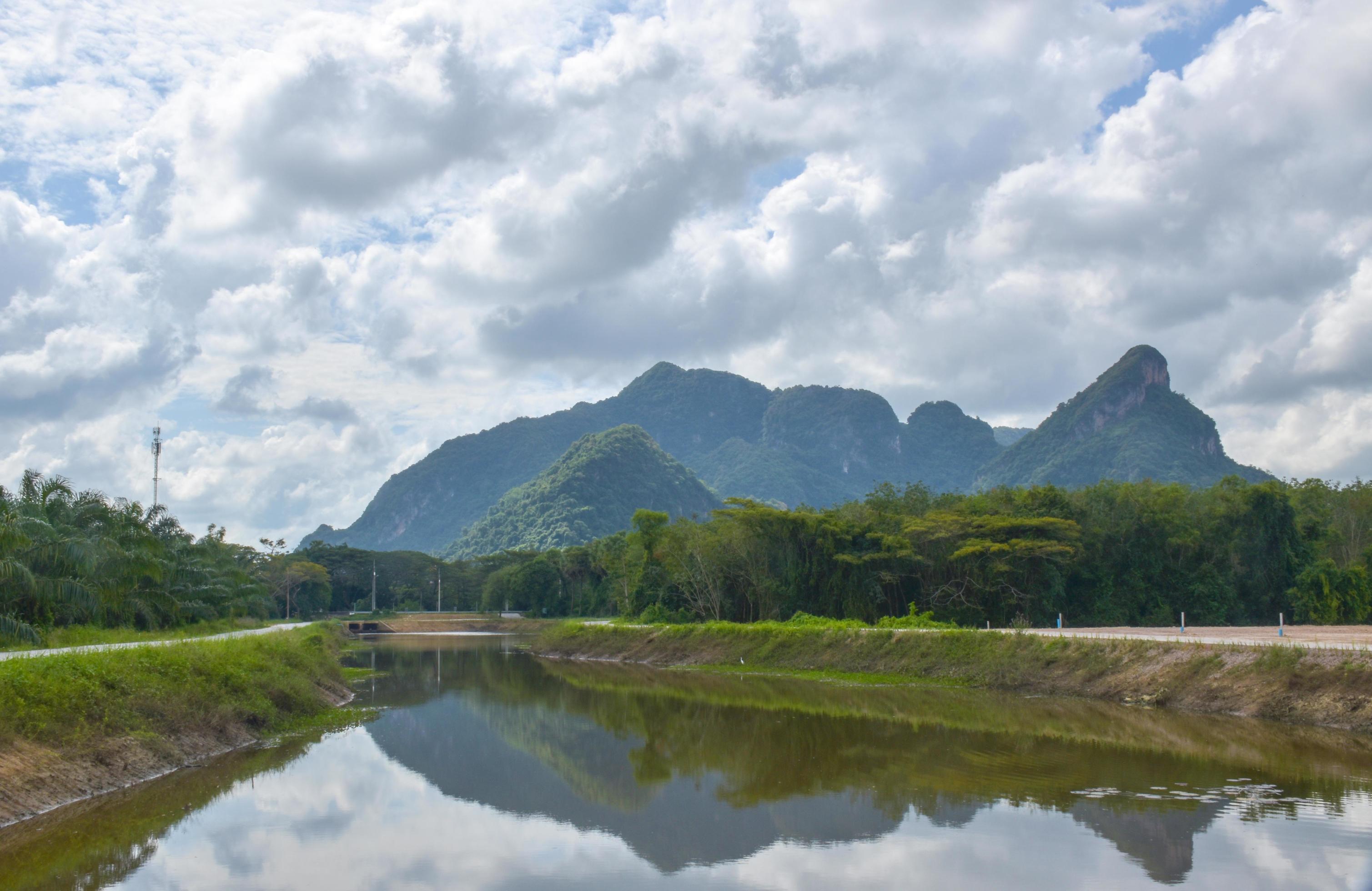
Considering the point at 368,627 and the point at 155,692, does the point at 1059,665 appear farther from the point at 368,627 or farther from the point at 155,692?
the point at 368,627

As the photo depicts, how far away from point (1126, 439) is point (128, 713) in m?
143

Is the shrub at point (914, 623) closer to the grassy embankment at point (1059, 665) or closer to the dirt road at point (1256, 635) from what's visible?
the grassy embankment at point (1059, 665)

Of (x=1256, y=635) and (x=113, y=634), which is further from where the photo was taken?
(x=1256, y=635)

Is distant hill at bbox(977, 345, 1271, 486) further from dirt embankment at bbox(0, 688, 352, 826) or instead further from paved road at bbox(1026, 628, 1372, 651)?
dirt embankment at bbox(0, 688, 352, 826)

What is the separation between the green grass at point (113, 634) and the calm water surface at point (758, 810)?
6967 mm

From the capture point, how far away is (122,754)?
578 inches

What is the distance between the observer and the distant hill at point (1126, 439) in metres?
131

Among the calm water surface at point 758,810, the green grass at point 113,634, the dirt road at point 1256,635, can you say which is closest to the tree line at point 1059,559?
the dirt road at point 1256,635

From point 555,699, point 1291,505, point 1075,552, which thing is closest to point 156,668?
point 555,699

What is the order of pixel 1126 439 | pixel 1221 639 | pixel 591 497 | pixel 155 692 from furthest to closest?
pixel 591 497
pixel 1126 439
pixel 1221 639
pixel 155 692

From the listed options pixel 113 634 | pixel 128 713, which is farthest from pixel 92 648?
pixel 113 634

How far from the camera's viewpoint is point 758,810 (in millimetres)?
13930

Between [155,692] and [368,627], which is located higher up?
[155,692]

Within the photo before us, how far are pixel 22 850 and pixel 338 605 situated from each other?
93.0 m
